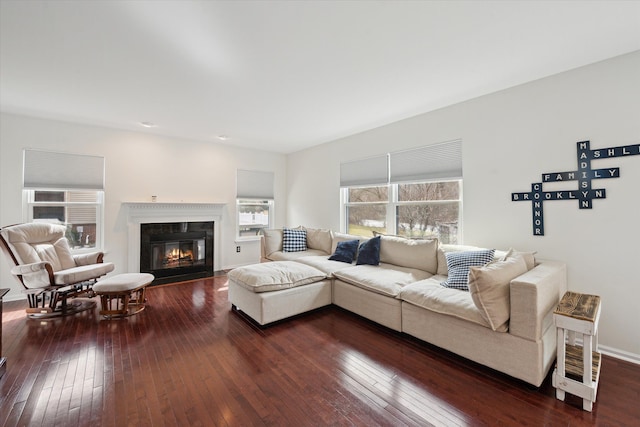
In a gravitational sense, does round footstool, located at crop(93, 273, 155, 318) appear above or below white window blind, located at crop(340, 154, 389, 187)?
below

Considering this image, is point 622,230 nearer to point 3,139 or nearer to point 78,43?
point 78,43

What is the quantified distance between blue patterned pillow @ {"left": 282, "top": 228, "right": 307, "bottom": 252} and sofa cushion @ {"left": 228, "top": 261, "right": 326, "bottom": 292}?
1322 mm

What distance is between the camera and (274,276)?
297 centimetres

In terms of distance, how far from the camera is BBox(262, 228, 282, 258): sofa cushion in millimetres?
4789

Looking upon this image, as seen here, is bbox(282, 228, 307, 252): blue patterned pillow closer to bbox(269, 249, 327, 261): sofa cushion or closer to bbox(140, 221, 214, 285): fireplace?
bbox(269, 249, 327, 261): sofa cushion

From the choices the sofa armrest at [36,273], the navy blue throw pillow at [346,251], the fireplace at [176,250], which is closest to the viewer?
the sofa armrest at [36,273]

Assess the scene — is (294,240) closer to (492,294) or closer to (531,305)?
(492,294)

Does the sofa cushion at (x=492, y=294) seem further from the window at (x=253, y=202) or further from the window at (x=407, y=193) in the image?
the window at (x=253, y=202)

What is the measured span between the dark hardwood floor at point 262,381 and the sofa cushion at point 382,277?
1.51 ft

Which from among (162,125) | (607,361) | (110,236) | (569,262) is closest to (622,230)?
(569,262)

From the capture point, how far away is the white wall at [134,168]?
3650 millimetres

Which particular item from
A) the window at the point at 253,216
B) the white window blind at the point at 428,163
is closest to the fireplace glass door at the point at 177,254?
the window at the point at 253,216

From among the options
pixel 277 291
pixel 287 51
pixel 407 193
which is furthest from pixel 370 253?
pixel 287 51

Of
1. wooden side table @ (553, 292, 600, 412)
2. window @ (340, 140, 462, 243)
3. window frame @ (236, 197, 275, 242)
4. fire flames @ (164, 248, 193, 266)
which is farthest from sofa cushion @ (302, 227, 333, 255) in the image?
wooden side table @ (553, 292, 600, 412)
